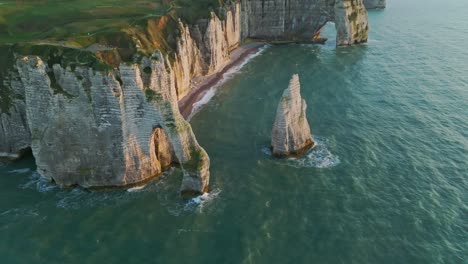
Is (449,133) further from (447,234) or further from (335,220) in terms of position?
(335,220)

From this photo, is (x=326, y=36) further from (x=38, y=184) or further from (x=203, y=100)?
(x=38, y=184)

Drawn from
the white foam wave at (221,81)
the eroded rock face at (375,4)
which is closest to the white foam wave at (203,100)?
the white foam wave at (221,81)

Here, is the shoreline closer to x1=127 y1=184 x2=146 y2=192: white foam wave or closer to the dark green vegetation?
the dark green vegetation

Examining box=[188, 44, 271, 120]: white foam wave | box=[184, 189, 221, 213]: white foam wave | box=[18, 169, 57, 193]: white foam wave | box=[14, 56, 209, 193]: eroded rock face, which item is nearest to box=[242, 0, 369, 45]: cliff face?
box=[188, 44, 271, 120]: white foam wave

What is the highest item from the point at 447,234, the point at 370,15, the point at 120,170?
the point at 370,15

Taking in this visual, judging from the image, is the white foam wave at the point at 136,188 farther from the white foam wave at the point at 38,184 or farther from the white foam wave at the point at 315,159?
the white foam wave at the point at 315,159

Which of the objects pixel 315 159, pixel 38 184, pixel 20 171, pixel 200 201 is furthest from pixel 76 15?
pixel 315 159

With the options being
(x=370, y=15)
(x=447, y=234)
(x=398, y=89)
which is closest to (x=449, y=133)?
(x=398, y=89)
